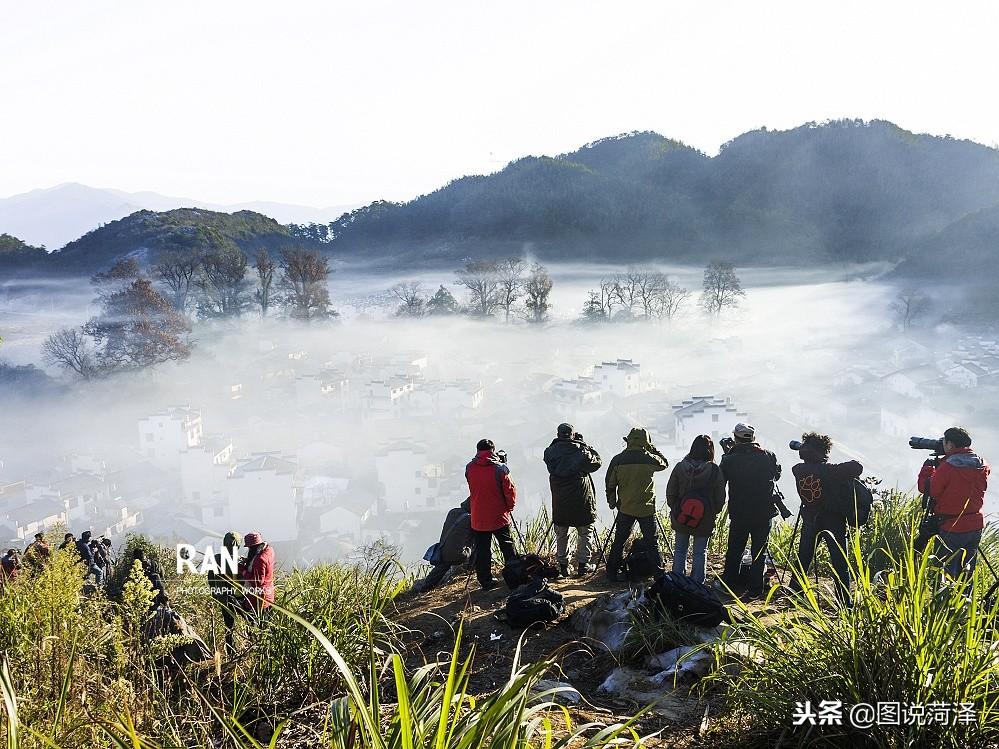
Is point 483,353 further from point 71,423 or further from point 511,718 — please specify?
point 511,718

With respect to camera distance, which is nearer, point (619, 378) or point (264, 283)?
point (619, 378)

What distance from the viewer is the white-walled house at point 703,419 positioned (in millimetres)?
34500

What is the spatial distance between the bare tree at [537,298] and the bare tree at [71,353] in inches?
1279

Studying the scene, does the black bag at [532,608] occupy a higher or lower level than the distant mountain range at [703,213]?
lower

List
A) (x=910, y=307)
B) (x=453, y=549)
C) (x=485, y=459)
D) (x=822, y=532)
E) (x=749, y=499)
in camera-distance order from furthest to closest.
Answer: (x=910, y=307) → (x=453, y=549) → (x=485, y=459) → (x=749, y=499) → (x=822, y=532)

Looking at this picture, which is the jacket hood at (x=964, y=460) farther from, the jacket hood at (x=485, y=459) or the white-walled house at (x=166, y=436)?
the white-walled house at (x=166, y=436)

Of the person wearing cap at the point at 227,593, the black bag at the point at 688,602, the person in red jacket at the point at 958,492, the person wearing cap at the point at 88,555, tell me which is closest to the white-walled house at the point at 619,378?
the person wearing cap at the point at 88,555

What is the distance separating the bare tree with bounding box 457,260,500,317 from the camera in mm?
59188

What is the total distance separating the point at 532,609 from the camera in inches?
162

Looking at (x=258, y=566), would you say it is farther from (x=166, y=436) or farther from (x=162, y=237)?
(x=162, y=237)

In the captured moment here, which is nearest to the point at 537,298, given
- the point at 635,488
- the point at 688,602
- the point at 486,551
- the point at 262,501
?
the point at 262,501

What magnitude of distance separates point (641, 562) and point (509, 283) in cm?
5641

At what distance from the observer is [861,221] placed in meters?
95.6

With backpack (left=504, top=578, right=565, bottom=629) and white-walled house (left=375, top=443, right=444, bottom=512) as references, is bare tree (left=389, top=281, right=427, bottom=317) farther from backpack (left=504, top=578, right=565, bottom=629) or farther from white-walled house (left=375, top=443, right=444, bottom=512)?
backpack (left=504, top=578, right=565, bottom=629)
